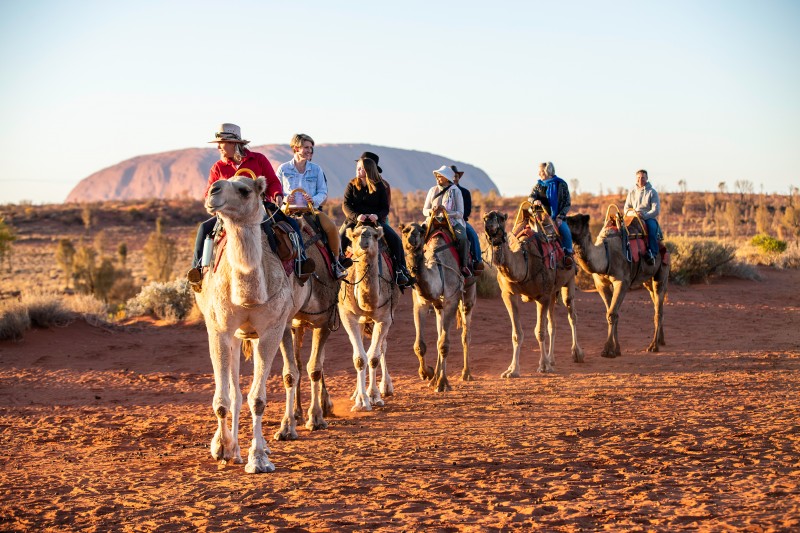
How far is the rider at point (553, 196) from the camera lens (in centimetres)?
1519

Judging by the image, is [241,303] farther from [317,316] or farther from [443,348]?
[443,348]

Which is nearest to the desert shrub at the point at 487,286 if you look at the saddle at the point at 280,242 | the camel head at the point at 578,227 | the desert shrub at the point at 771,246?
the camel head at the point at 578,227

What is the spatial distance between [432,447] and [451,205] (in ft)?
17.8

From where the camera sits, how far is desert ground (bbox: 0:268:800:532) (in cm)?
645

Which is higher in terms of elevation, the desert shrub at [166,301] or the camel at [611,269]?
the camel at [611,269]

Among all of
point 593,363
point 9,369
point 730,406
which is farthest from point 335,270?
point 9,369

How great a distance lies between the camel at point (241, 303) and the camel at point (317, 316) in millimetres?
1313

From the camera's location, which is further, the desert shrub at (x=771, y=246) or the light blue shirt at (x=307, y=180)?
the desert shrub at (x=771, y=246)

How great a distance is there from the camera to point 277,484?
295 inches

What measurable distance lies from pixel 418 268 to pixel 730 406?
4.44 metres

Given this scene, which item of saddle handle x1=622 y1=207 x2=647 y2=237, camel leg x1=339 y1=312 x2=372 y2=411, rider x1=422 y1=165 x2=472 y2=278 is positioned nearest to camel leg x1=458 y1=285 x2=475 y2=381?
rider x1=422 y1=165 x2=472 y2=278

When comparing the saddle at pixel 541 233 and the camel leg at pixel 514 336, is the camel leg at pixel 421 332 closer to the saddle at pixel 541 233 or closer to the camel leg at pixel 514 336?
the camel leg at pixel 514 336

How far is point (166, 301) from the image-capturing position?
2122 cm

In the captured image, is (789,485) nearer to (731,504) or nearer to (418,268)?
(731,504)
